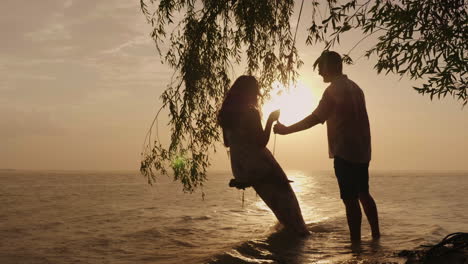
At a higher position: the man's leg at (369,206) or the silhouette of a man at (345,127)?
the silhouette of a man at (345,127)

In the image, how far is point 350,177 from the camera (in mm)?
5367

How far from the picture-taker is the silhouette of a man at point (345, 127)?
5371mm

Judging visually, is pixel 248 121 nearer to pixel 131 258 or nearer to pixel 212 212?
pixel 131 258

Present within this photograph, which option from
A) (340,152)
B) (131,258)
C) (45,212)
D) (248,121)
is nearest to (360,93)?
(340,152)

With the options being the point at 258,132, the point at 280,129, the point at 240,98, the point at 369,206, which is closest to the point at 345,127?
the point at 280,129

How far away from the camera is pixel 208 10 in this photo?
7.58 m

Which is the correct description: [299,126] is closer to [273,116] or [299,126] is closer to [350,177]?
[273,116]

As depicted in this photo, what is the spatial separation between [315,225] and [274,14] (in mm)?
3718

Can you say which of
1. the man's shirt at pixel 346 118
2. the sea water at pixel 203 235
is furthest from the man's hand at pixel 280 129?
the sea water at pixel 203 235

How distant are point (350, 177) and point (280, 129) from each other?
1005mm

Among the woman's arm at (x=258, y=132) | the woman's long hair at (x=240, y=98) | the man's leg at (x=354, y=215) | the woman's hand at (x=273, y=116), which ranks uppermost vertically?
the woman's long hair at (x=240, y=98)

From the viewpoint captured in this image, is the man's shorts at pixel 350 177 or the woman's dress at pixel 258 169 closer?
the man's shorts at pixel 350 177

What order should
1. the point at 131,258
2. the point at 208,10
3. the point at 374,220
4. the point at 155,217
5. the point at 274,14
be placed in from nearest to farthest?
the point at 374,220 → the point at 131,258 → the point at 208,10 → the point at 274,14 → the point at 155,217

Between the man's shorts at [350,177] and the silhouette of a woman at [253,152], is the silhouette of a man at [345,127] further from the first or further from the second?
the silhouette of a woman at [253,152]
